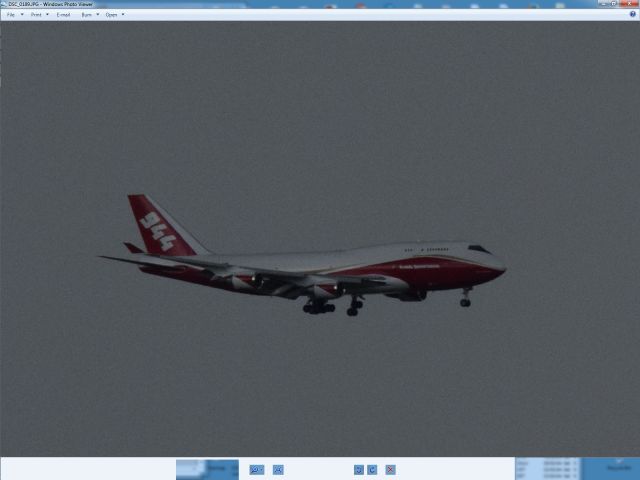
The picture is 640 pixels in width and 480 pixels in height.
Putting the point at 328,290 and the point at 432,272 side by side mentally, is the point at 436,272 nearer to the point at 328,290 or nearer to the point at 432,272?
the point at 432,272

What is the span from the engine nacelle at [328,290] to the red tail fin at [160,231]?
13.6 m

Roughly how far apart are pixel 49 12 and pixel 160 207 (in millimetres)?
45090

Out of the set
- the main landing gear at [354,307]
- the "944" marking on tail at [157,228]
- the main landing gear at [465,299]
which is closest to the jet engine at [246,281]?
the main landing gear at [354,307]

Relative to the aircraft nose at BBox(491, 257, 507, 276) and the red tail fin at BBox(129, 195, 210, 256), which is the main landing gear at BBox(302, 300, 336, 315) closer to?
the aircraft nose at BBox(491, 257, 507, 276)

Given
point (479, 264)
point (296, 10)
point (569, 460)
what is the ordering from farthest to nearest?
point (479, 264), point (296, 10), point (569, 460)

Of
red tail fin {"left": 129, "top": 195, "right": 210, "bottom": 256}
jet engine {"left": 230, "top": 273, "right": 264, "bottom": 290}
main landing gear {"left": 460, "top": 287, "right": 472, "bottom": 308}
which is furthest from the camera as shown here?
red tail fin {"left": 129, "top": 195, "right": 210, "bottom": 256}

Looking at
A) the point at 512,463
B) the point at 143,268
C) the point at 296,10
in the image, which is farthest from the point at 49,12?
the point at 143,268

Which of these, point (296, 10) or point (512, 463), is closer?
point (512, 463)

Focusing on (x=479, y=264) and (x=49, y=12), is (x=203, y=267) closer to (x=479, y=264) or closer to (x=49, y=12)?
(x=479, y=264)

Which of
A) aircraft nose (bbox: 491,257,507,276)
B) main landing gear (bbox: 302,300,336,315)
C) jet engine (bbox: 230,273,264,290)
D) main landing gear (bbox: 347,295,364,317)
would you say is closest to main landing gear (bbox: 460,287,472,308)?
aircraft nose (bbox: 491,257,507,276)

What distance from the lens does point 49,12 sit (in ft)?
111

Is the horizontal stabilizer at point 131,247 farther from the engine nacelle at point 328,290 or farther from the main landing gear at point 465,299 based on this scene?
the main landing gear at point 465,299

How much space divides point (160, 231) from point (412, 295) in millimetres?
19747

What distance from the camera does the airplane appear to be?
65500 mm
